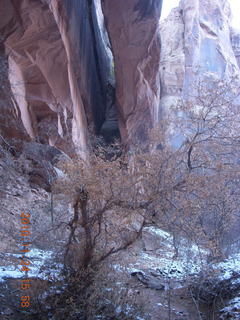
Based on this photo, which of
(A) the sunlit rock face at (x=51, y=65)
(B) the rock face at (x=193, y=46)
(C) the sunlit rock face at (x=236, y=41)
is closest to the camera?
(A) the sunlit rock face at (x=51, y=65)

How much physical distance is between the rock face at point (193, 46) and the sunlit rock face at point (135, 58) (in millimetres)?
7692

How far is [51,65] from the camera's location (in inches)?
496

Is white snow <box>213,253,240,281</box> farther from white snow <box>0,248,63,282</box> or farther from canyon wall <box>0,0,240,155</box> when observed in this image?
canyon wall <box>0,0,240,155</box>

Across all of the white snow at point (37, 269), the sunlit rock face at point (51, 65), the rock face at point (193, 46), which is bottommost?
the white snow at point (37, 269)

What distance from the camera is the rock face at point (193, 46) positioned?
25656 mm

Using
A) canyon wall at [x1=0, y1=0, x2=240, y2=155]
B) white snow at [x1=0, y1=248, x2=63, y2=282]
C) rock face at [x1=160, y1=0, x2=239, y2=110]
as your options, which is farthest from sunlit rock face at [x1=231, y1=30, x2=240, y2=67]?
white snow at [x1=0, y1=248, x2=63, y2=282]

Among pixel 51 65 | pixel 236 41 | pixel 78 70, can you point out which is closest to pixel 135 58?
pixel 78 70

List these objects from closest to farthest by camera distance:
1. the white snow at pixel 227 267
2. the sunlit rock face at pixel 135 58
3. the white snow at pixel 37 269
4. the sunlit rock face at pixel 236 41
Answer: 1. the white snow at pixel 37 269
2. the white snow at pixel 227 267
3. the sunlit rock face at pixel 135 58
4. the sunlit rock face at pixel 236 41

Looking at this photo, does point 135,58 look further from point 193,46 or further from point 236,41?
point 236,41

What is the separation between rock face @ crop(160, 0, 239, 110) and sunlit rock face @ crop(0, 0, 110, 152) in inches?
417

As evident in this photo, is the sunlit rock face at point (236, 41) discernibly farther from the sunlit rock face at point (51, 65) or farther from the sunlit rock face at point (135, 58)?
the sunlit rock face at point (51, 65)

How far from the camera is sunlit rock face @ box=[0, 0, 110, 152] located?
35.3ft

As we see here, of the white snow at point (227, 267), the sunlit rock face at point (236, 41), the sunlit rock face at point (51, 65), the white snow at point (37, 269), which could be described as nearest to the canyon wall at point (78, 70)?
the sunlit rock face at point (51, 65)

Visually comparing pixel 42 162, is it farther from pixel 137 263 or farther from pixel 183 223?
pixel 183 223
